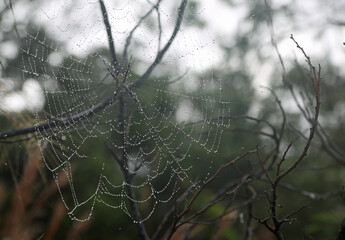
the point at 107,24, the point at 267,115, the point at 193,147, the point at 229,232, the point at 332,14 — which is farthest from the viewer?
the point at 267,115

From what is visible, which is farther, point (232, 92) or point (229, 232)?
point (232, 92)

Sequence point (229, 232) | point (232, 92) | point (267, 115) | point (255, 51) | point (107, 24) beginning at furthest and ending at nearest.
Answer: point (255, 51)
point (232, 92)
point (267, 115)
point (229, 232)
point (107, 24)

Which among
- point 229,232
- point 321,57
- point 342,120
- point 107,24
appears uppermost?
point 321,57

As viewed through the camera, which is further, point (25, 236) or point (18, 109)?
point (25, 236)

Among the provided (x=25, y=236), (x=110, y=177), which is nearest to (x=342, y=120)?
(x=110, y=177)

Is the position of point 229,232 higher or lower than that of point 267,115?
lower

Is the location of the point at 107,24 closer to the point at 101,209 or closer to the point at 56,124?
the point at 56,124

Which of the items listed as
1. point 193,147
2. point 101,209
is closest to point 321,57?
point 193,147

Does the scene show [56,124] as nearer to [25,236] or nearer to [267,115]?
[25,236]

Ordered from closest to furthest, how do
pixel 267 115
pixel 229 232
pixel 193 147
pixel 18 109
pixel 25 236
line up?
pixel 18 109 < pixel 25 236 < pixel 229 232 < pixel 193 147 < pixel 267 115
